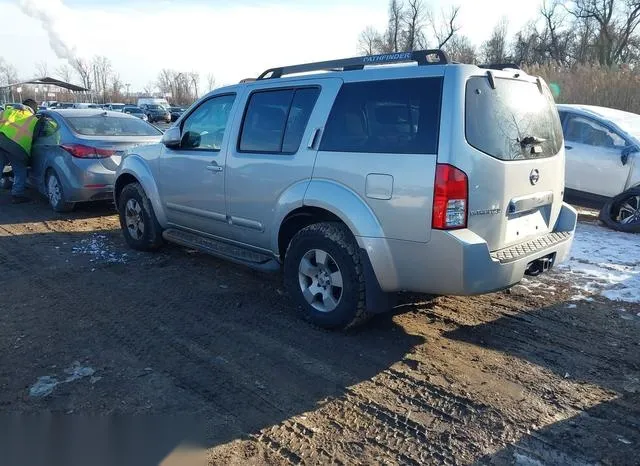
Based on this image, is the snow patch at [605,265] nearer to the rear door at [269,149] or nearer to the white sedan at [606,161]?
the white sedan at [606,161]

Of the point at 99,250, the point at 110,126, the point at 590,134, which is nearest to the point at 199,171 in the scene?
the point at 99,250

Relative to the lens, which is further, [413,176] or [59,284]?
[59,284]

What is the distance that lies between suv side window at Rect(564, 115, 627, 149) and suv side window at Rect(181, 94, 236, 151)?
20.8 feet

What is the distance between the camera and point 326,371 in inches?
141

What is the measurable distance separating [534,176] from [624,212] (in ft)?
16.7

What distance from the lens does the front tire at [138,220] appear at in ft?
19.9

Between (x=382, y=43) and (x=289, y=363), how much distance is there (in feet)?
244

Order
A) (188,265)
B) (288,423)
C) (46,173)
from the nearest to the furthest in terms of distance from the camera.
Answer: (288,423) < (188,265) < (46,173)

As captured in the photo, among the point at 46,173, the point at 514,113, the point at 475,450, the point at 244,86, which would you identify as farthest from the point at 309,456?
the point at 46,173

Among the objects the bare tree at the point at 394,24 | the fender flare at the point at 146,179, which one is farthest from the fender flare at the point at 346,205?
the bare tree at the point at 394,24

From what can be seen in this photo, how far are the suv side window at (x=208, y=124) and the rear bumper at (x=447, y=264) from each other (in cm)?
213

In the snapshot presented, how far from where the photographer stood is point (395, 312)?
4609 mm

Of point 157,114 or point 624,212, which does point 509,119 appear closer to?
point 624,212

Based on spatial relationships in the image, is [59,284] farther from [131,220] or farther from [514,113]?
[514,113]
